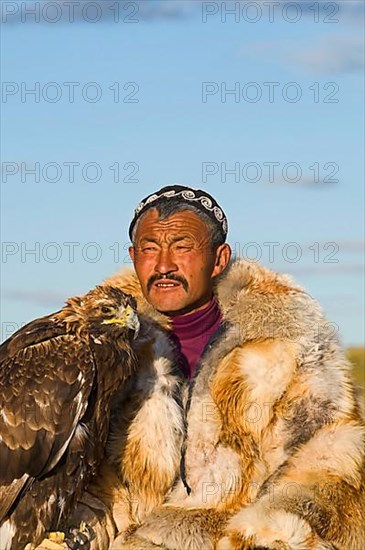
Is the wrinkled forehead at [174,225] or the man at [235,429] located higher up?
the wrinkled forehead at [174,225]

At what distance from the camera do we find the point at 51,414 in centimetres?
638

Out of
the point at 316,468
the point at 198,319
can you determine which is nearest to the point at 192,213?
the point at 198,319

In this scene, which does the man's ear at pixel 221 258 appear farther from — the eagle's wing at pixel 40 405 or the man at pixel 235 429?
the eagle's wing at pixel 40 405

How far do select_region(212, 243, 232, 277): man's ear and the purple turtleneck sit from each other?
18cm

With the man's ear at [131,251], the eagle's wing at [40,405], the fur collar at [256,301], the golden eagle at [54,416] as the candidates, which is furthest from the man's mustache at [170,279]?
the eagle's wing at [40,405]

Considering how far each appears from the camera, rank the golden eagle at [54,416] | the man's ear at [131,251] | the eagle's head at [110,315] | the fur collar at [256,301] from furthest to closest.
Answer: the man's ear at [131,251] → the fur collar at [256,301] → the eagle's head at [110,315] → the golden eagle at [54,416]

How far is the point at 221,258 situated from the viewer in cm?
704

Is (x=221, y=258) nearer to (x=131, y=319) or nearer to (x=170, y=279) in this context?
(x=170, y=279)

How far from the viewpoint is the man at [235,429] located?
6359 mm

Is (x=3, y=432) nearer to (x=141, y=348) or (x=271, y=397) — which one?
(x=141, y=348)

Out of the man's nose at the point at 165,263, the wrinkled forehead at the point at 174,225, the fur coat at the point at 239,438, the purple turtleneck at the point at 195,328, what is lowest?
the fur coat at the point at 239,438

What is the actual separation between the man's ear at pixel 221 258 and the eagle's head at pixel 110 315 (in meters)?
0.64

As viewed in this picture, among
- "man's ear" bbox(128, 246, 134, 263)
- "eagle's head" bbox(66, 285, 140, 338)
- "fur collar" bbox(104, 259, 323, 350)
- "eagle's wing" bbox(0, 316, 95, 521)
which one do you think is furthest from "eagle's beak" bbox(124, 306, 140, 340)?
"man's ear" bbox(128, 246, 134, 263)

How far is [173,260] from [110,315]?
560 millimetres
